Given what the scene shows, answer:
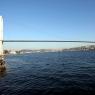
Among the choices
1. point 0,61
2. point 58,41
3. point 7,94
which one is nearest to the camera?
point 7,94

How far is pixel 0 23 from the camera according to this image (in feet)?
148

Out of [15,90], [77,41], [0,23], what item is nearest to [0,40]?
[0,23]

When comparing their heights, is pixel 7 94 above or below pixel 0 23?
below

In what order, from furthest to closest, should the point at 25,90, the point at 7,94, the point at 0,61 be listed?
the point at 0,61
the point at 25,90
the point at 7,94

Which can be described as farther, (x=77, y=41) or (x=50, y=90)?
(x=77, y=41)

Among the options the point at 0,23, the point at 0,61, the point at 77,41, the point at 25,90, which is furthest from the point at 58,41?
the point at 25,90

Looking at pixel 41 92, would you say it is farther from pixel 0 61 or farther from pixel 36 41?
pixel 36 41

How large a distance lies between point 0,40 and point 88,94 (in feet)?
113

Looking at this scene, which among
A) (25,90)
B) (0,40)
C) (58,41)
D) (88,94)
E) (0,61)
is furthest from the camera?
(58,41)

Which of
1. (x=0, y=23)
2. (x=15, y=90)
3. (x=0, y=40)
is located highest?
(x=0, y=23)

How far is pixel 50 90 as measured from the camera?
14.7 meters

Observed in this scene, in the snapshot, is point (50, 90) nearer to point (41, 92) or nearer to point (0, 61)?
point (41, 92)

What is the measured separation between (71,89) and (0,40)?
32652mm

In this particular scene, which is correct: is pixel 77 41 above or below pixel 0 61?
above
